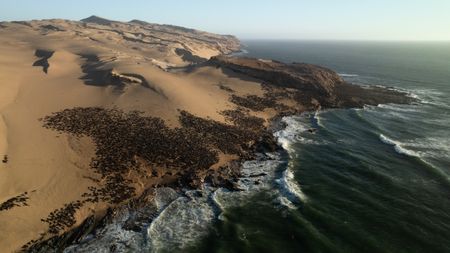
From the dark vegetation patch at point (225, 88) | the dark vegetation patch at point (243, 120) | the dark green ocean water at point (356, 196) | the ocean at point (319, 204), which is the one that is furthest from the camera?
the dark vegetation patch at point (225, 88)

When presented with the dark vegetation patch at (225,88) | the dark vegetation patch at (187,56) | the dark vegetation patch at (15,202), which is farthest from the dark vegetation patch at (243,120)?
the dark vegetation patch at (187,56)

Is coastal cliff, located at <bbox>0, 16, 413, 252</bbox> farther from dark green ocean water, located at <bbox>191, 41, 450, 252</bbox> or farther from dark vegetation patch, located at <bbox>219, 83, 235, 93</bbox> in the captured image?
dark green ocean water, located at <bbox>191, 41, 450, 252</bbox>

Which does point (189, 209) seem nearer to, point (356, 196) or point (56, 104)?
point (356, 196)

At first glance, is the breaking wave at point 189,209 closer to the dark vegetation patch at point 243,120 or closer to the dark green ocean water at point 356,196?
the dark green ocean water at point 356,196

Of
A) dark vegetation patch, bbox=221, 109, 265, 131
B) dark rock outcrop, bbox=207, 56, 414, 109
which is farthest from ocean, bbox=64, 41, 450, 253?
dark rock outcrop, bbox=207, 56, 414, 109

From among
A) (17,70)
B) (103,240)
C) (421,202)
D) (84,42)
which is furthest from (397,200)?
(84,42)
